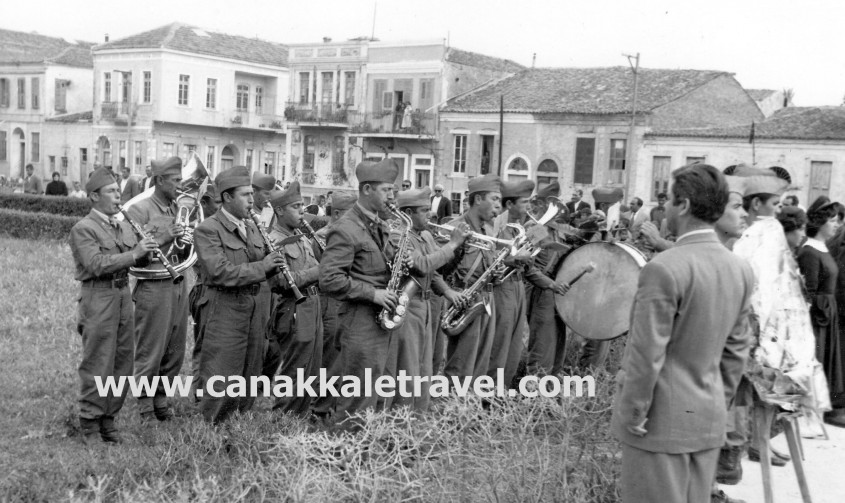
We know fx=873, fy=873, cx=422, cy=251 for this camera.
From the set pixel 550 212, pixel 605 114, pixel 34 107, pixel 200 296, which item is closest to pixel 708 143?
pixel 605 114

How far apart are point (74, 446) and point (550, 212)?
16.4 ft

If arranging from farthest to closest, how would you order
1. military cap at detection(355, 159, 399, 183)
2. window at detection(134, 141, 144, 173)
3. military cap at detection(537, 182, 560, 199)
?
1. window at detection(134, 141, 144, 173)
2. military cap at detection(537, 182, 560, 199)
3. military cap at detection(355, 159, 399, 183)

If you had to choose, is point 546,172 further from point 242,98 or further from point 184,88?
point 184,88

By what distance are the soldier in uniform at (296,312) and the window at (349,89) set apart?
3793 centimetres

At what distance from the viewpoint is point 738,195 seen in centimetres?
588

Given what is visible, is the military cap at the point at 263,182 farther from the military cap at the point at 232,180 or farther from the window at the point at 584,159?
the window at the point at 584,159

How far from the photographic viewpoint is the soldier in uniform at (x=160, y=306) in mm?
7645

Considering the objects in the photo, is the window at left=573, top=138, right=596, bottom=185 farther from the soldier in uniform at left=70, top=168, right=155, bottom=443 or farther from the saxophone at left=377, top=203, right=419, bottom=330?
the soldier in uniform at left=70, top=168, right=155, bottom=443

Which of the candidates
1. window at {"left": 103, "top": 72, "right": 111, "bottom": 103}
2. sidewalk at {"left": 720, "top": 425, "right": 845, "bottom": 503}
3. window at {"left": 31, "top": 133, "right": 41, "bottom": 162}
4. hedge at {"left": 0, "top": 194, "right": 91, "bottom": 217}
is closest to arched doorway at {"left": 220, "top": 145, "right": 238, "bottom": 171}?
window at {"left": 103, "top": 72, "right": 111, "bottom": 103}

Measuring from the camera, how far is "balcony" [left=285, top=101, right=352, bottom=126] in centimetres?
4562

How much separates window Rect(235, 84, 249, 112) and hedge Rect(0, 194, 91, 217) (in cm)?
2895

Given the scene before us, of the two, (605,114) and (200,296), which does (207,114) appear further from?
(200,296)

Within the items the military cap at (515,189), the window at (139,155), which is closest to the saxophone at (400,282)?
the military cap at (515,189)

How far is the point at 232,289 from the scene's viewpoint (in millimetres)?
6934
